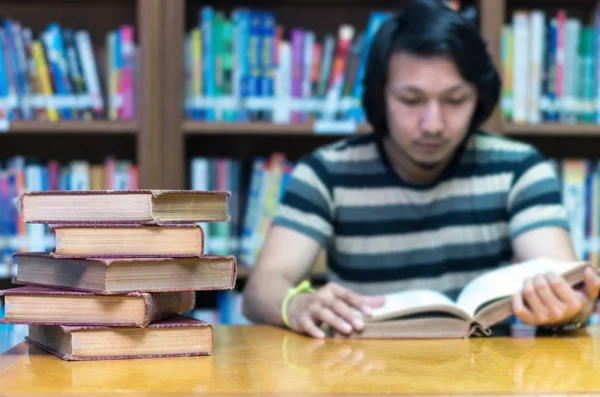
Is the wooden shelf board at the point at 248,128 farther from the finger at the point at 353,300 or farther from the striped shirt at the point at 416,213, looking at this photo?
the finger at the point at 353,300

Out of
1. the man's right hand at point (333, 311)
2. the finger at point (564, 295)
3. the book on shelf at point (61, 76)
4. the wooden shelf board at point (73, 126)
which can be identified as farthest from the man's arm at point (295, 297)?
the book on shelf at point (61, 76)

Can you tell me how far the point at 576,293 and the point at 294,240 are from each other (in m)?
0.58

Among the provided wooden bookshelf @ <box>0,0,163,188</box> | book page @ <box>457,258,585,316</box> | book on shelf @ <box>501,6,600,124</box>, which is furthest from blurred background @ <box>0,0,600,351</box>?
book page @ <box>457,258,585,316</box>

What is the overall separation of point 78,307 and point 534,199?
0.96 meters

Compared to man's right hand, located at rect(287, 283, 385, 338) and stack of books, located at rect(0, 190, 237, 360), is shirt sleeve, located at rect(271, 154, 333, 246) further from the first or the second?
stack of books, located at rect(0, 190, 237, 360)

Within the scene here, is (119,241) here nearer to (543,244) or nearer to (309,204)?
(309,204)

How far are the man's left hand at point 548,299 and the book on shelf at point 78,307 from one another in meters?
0.50

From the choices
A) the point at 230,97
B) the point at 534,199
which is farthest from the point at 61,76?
the point at 534,199

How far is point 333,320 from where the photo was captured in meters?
1.08

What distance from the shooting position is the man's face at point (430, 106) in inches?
58.4

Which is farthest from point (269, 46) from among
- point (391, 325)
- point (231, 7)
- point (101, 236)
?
point (101, 236)

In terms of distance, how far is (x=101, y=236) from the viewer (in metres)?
0.86

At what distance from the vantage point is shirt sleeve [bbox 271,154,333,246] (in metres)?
1.56

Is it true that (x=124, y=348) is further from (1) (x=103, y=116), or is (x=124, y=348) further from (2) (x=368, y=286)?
(1) (x=103, y=116)
